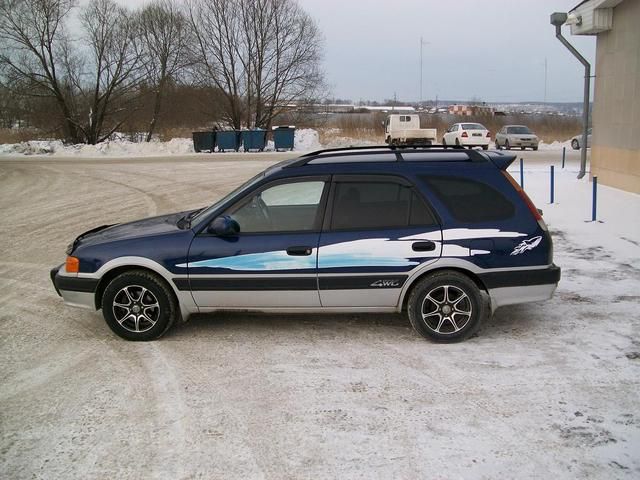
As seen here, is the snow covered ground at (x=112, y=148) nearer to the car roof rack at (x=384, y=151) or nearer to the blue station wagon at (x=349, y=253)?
the car roof rack at (x=384, y=151)

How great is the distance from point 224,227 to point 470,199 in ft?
6.72

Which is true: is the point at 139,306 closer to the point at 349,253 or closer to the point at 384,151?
the point at 349,253

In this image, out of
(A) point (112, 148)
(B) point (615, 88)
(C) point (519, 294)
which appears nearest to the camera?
(C) point (519, 294)

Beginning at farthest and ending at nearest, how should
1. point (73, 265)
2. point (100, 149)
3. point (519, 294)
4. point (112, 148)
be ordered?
1. point (112, 148)
2. point (100, 149)
3. point (73, 265)
4. point (519, 294)

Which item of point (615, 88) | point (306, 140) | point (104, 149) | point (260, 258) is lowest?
point (260, 258)

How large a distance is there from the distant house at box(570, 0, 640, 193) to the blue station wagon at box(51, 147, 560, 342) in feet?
32.4

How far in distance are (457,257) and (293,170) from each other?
157 cm

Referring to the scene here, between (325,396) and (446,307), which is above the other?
(446,307)

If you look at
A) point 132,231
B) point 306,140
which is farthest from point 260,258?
point 306,140

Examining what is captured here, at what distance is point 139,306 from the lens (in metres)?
5.29

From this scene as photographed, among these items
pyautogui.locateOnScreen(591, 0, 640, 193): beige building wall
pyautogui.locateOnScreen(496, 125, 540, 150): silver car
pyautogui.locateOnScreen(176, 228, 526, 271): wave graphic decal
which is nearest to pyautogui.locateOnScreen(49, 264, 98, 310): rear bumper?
pyautogui.locateOnScreen(176, 228, 526, 271): wave graphic decal

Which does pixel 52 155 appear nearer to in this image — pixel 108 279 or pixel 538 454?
pixel 108 279

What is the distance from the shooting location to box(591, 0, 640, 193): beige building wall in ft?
44.7

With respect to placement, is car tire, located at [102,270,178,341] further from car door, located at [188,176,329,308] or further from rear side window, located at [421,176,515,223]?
rear side window, located at [421,176,515,223]
